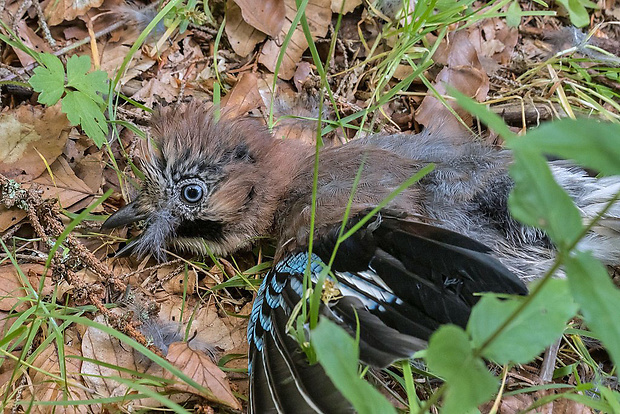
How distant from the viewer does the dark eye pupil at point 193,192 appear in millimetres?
2627

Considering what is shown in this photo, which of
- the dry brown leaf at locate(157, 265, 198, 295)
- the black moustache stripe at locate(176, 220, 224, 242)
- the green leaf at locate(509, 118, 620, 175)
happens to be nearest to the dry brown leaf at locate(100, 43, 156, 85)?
the black moustache stripe at locate(176, 220, 224, 242)

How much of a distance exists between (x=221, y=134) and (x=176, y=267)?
68 cm

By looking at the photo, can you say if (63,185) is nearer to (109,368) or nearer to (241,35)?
(109,368)

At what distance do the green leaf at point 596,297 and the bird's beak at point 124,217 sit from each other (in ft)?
6.80

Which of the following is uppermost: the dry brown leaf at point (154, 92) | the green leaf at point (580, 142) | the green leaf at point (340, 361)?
the green leaf at point (580, 142)

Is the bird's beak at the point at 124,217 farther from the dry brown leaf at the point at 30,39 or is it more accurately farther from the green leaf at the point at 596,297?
the green leaf at the point at 596,297

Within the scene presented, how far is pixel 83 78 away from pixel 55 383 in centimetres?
136

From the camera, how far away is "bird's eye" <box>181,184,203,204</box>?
2.63 metres

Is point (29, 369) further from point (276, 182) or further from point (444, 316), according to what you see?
point (444, 316)

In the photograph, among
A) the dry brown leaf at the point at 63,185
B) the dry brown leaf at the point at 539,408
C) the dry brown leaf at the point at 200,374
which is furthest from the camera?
the dry brown leaf at the point at 63,185

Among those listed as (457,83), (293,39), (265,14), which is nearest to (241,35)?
(265,14)

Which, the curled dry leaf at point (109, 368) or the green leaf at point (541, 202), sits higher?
the green leaf at point (541, 202)

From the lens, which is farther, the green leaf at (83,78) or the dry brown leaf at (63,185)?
the dry brown leaf at (63,185)

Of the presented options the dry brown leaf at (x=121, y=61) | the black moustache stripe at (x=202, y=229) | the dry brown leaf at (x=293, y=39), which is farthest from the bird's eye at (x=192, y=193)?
the dry brown leaf at (x=293, y=39)
